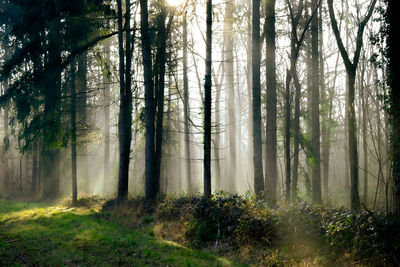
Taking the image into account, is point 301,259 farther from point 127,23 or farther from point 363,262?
point 127,23

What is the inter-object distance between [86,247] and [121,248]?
2.78 ft

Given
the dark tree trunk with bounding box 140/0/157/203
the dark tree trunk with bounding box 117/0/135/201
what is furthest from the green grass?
the dark tree trunk with bounding box 117/0/135/201

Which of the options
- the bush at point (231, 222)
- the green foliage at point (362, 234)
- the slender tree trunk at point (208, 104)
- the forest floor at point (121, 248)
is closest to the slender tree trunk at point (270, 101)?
the slender tree trunk at point (208, 104)

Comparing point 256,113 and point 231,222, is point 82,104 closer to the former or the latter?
point 256,113

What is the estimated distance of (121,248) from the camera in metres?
7.72

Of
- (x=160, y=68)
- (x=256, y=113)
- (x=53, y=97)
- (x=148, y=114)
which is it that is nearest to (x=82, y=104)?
(x=53, y=97)

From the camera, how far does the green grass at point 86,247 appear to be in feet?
21.8

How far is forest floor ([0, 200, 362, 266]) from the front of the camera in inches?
255

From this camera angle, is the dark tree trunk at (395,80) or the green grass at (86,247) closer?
the dark tree trunk at (395,80)

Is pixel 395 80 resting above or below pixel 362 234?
above

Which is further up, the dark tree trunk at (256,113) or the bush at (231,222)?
the dark tree trunk at (256,113)

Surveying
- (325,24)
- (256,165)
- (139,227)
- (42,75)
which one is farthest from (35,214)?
(325,24)

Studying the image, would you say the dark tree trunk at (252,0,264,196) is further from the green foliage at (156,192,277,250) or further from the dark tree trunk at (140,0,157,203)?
the dark tree trunk at (140,0,157,203)

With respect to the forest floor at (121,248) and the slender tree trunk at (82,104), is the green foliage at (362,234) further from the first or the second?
the slender tree trunk at (82,104)
